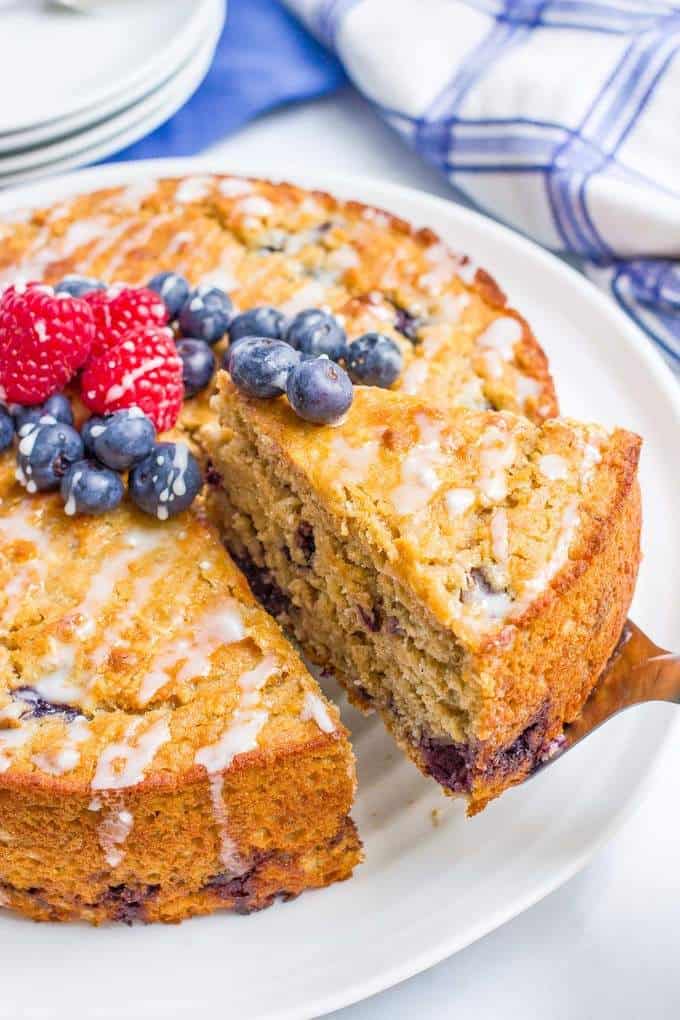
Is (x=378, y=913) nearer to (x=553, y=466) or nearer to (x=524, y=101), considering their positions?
(x=553, y=466)

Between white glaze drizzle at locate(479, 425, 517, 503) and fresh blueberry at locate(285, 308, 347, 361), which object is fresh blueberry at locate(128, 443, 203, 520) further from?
white glaze drizzle at locate(479, 425, 517, 503)

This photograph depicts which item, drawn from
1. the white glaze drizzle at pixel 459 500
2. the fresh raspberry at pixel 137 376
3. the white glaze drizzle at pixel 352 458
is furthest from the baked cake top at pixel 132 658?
the white glaze drizzle at pixel 459 500

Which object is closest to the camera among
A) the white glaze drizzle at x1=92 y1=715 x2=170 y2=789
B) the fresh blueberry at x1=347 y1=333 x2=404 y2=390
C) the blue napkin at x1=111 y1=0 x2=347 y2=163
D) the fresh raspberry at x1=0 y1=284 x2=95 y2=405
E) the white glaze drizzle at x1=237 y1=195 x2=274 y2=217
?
the white glaze drizzle at x1=92 y1=715 x2=170 y2=789

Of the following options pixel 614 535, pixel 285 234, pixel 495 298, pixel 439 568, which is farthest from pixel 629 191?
pixel 439 568

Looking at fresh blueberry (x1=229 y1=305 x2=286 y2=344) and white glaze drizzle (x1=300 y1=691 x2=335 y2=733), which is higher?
fresh blueberry (x1=229 y1=305 x2=286 y2=344)

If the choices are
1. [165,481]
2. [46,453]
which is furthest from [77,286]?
[165,481]

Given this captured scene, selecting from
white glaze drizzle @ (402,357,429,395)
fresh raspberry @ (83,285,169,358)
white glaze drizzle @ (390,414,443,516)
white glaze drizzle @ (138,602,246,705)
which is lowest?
white glaze drizzle @ (138,602,246,705)

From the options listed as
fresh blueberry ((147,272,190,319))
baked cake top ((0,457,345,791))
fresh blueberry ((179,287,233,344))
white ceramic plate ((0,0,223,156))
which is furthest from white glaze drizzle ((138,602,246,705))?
white ceramic plate ((0,0,223,156))
